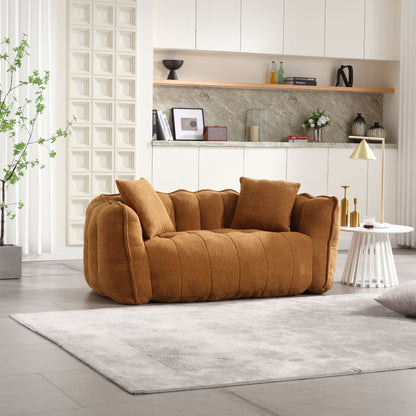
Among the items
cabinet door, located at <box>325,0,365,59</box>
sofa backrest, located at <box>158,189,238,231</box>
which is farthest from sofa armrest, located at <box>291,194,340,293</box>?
cabinet door, located at <box>325,0,365,59</box>

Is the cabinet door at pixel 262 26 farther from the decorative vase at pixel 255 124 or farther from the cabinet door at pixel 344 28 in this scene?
the decorative vase at pixel 255 124

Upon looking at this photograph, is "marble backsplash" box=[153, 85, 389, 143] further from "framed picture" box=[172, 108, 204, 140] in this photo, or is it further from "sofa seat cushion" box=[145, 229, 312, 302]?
"sofa seat cushion" box=[145, 229, 312, 302]

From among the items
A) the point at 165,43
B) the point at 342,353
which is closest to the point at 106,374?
the point at 342,353

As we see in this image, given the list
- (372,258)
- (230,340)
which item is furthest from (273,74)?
(230,340)

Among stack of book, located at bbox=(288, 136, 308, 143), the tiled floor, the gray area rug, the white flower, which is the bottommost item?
the tiled floor

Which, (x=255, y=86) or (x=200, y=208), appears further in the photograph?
(x=255, y=86)

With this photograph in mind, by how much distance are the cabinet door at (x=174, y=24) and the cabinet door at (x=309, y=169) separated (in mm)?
1396

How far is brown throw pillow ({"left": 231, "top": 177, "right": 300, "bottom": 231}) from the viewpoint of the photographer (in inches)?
220

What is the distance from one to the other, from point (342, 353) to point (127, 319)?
126cm

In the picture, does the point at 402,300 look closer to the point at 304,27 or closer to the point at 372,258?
the point at 372,258

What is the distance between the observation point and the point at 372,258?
5.69 meters

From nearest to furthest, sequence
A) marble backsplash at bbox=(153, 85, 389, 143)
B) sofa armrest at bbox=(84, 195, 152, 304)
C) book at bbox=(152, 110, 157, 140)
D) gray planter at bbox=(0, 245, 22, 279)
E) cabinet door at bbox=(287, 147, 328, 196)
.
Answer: sofa armrest at bbox=(84, 195, 152, 304)
gray planter at bbox=(0, 245, 22, 279)
book at bbox=(152, 110, 157, 140)
cabinet door at bbox=(287, 147, 328, 196)
marble backsplash at bbox=(153, 85, 389, 143)

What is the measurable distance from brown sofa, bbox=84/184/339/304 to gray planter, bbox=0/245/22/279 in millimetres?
833

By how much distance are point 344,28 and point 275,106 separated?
38.8 inches
